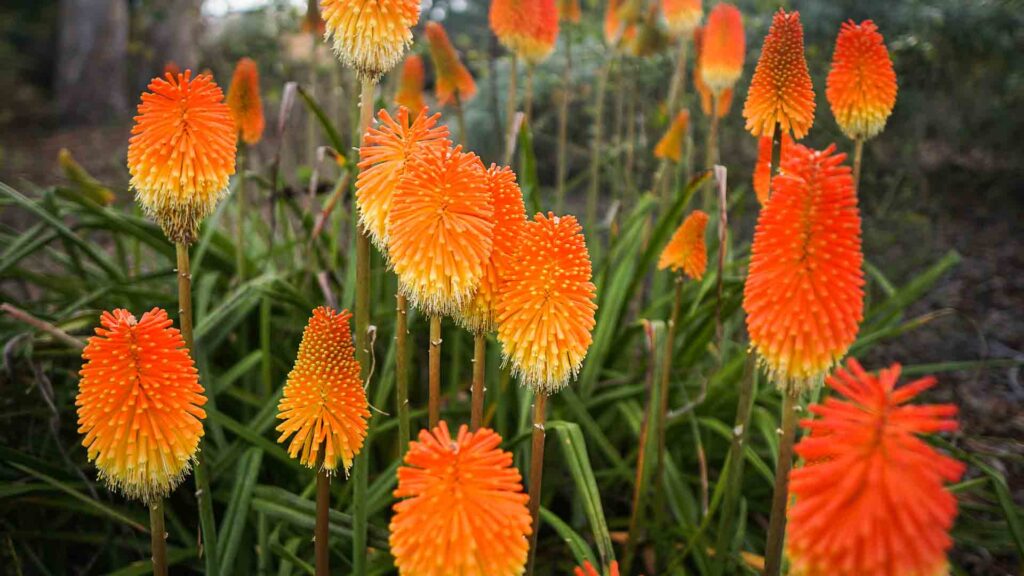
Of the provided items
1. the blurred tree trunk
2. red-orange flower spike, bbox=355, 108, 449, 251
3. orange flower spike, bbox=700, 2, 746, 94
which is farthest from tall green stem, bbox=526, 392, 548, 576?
the blurred tree trunk

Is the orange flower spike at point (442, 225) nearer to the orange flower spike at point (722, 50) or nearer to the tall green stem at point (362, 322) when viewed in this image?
the tall green stem at point (362, 322)

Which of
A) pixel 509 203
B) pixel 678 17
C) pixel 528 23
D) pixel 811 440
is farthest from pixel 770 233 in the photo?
pixel 678 17

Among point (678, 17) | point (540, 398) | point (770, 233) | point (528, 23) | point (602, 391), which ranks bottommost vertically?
point (602, 391)

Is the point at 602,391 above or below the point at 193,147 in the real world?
below

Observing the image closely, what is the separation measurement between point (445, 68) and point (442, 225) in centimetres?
178

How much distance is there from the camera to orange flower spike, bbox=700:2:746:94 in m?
2.98

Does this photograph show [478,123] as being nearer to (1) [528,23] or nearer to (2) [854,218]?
(1) [528,23]

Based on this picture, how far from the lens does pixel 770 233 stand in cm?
132

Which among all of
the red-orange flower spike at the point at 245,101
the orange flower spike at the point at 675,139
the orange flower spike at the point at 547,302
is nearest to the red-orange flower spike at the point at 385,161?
the orange flower spike at the point at 547,302

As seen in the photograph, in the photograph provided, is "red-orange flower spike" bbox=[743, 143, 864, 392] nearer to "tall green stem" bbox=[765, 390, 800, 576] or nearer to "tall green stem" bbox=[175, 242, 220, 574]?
"tall green stem" bbox=[765, 390, 800, 576]

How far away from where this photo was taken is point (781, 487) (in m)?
1.57

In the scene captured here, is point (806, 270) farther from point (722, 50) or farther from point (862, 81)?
point (722, 50)

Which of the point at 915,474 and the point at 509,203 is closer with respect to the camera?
the point at 915,474

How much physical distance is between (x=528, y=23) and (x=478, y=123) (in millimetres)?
4237
